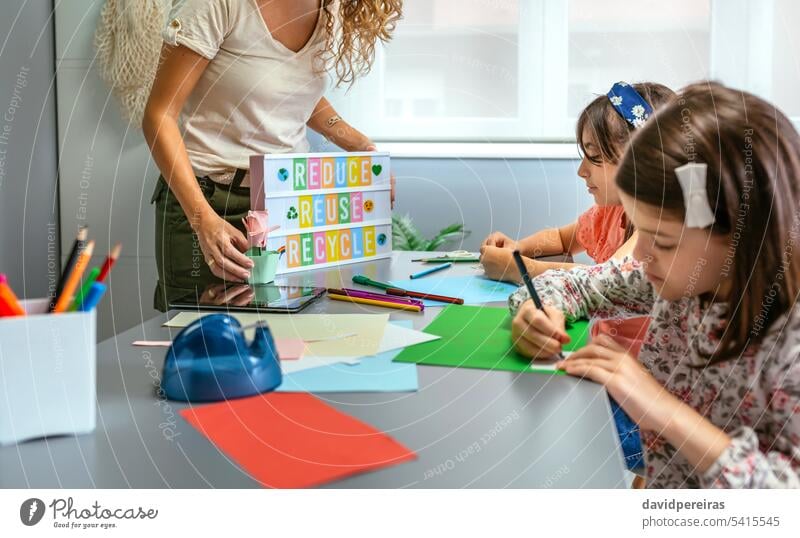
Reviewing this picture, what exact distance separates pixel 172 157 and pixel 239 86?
0.49 feet

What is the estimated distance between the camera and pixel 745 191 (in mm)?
617

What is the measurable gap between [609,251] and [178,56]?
666 mm

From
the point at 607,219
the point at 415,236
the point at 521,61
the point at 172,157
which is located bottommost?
the point at 415,236

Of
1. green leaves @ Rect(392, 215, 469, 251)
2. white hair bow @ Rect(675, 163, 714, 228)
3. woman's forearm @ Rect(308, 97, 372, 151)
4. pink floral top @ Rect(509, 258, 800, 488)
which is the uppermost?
woman's forearm @ Rect(308, 97, 372, 151)

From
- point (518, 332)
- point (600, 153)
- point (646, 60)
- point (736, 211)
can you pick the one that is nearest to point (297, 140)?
point (600, 153)

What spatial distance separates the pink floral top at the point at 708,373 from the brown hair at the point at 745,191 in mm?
21

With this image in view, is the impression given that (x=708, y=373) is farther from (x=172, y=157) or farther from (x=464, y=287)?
(x=172, y=157)

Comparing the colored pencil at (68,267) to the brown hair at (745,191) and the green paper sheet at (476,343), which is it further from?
the brown hair at (745,191)

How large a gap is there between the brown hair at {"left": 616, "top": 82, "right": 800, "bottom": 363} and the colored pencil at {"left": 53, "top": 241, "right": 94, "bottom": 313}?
416 millimetres

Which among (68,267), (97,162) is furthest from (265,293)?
(97,162)

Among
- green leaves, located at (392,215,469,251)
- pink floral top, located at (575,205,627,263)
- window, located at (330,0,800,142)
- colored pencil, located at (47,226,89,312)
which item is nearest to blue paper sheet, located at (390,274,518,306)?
pink floral top, located at (575,205,627,263)

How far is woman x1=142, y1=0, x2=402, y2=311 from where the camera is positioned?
1063mm

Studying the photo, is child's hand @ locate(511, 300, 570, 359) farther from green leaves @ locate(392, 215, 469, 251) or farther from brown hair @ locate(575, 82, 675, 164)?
green leaves @ locate(392, 215, 469, 251)

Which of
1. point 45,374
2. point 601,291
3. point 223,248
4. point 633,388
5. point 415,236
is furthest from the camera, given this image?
point 415,236
